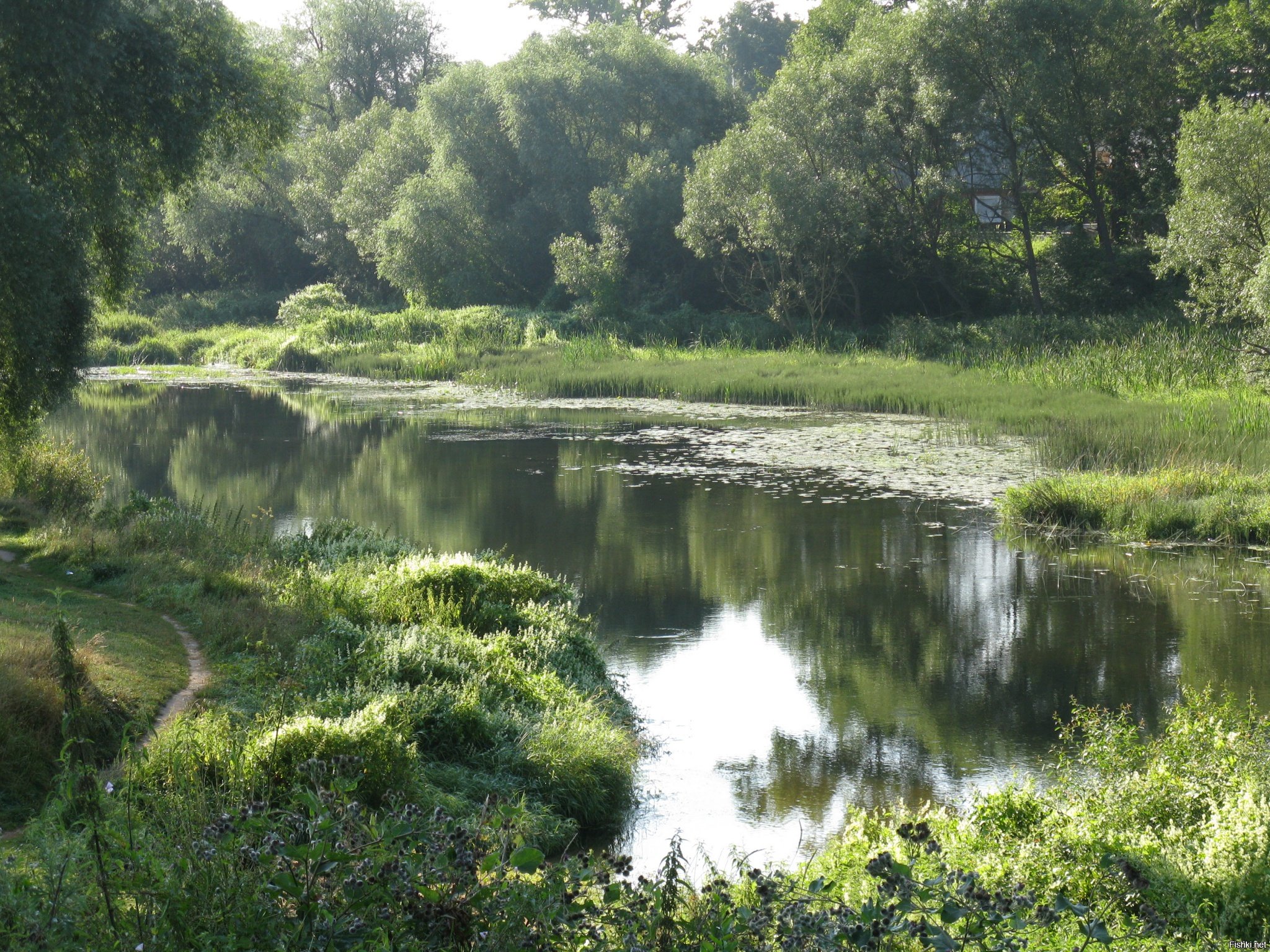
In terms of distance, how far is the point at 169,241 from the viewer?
2445 inches

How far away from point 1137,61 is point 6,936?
1531 inches

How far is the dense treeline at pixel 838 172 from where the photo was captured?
35.7 meters

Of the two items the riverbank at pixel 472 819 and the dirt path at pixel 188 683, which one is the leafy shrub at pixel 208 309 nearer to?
the riverbank at pixel 472 819

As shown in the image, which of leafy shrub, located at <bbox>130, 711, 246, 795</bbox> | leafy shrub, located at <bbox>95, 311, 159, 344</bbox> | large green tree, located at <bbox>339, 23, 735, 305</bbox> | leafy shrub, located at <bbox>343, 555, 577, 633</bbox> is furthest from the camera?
leafy shrub, located at <bbox>95, 311, 159, 344</bbox>

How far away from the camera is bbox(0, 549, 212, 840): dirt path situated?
707 centimetres

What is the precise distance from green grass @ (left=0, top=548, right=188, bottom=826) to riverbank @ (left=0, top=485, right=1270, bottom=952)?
14.5 inches

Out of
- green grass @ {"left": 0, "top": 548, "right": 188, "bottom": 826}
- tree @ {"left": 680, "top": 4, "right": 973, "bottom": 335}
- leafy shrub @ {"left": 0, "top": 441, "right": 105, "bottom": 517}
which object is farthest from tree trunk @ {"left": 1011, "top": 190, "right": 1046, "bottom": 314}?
green grass @ {"left": 0, "top": 548, "right": 188, "bottom": 826}

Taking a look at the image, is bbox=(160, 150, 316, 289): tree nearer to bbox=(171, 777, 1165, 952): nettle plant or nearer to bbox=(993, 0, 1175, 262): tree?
bbox=(993, 0, 1175, 262): tree

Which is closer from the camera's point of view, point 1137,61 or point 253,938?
point 253,938

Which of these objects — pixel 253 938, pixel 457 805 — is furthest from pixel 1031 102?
pixel 253 938

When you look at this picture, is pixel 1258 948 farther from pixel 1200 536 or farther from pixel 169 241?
pixel 169 241

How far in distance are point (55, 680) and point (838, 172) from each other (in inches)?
1342

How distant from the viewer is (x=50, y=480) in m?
15.0

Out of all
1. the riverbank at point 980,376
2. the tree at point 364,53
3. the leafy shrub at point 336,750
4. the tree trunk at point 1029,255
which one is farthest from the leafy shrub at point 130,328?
the leafy shrub at point 336,750
